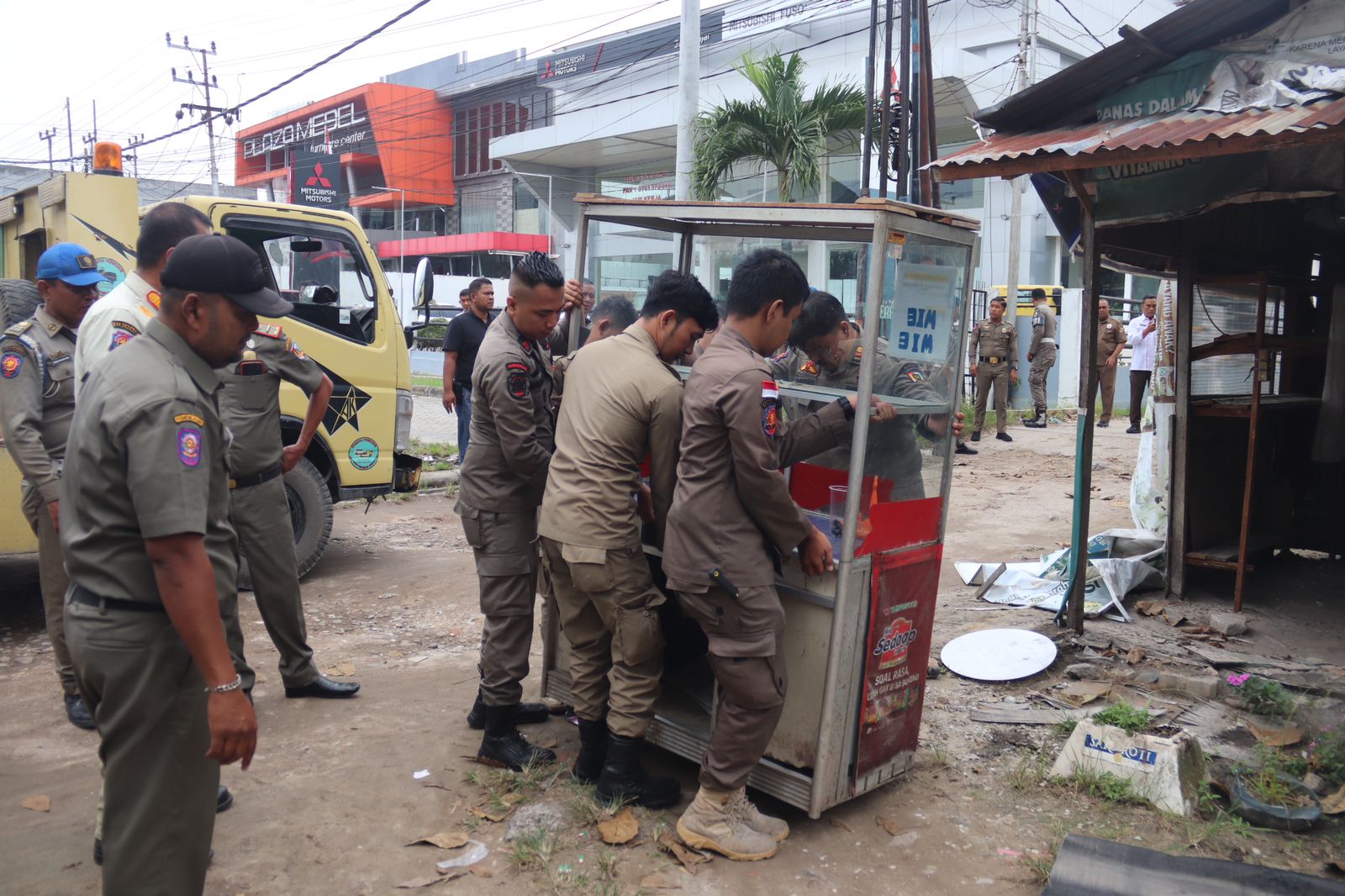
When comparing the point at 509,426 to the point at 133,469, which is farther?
the point at 509,426

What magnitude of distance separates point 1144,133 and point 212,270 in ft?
13.2

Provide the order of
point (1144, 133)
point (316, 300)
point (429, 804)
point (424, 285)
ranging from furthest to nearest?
point (424, 285), point (316, 300), point (1144, 133), point (429, 804)

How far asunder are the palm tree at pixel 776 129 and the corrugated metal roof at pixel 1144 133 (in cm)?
642

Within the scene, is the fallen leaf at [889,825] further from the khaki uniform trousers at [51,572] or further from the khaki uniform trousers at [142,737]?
the khaki uniform trousers at [51,572]

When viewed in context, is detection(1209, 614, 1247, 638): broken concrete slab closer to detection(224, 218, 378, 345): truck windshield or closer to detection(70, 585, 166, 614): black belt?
detection(70, 585, 166, 614): black belt

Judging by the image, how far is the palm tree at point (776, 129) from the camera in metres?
11.3

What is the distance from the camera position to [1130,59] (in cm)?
478

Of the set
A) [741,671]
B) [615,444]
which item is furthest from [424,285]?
[741,671]

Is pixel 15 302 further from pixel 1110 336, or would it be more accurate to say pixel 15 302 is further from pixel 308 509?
pixel 1110 336

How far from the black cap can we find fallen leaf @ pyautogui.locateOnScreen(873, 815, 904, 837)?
2613 millimetres

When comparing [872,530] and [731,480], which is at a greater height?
[731,480]

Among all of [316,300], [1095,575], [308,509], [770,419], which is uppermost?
[316,300]

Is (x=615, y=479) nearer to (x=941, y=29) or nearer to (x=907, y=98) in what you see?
(x=907, y=98)

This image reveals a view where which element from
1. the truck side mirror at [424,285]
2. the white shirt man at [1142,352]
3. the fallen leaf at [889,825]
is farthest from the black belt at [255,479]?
the white shirt man at [1142,352]
